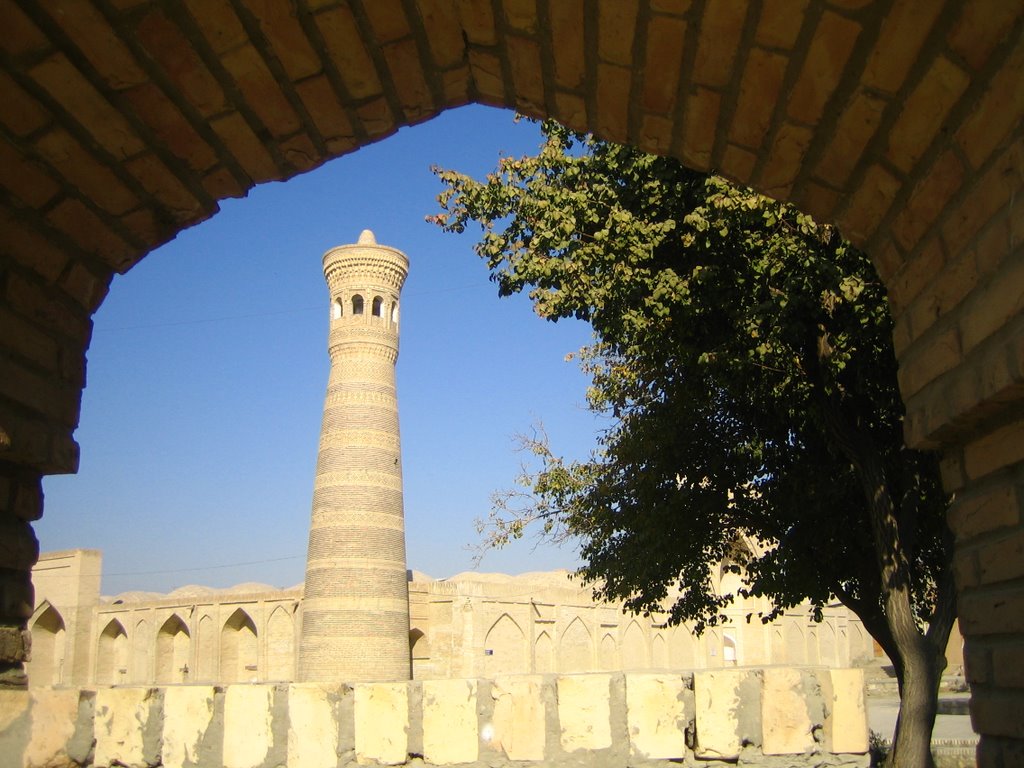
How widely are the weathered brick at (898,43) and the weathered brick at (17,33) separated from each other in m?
1.88

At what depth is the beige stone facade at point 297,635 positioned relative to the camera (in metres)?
30.0

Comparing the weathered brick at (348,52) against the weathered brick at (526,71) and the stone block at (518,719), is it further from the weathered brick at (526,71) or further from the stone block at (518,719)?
the stone block at (518,719)

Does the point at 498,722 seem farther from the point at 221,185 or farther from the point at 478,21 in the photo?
the point at 478,21

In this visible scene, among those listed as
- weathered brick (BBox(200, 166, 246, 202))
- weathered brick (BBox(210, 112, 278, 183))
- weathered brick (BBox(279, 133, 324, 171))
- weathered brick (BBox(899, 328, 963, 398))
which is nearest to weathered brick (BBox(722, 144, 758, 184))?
weathered brick (BBox(899, 328, 963, 398))

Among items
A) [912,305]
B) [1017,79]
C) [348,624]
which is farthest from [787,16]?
[348,624]

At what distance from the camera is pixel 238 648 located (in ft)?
108

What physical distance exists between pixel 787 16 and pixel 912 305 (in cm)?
81

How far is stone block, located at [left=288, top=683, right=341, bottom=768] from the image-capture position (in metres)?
5.36

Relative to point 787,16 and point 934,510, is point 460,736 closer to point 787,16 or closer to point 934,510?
point 787,16

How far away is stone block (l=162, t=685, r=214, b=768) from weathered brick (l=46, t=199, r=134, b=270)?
3567 millimetres

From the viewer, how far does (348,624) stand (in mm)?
23984

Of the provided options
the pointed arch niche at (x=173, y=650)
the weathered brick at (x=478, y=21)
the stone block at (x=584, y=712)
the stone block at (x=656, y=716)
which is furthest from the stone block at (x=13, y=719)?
the pointed arch niche at (x=173, y=650)

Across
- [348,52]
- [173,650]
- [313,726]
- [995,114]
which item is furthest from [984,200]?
[173,650]

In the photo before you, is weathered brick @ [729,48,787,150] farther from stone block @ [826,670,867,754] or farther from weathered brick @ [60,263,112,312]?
stone block @ [826,670,867,754]
